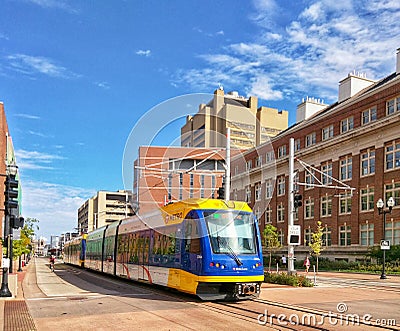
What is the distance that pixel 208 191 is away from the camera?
69.8 ft

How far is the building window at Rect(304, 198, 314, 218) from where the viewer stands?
A: 61.2 meters

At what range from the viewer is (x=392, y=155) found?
47.1 meters

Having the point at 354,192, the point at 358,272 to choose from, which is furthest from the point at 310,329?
the point at 354,192

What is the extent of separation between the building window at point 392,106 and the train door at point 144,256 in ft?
107

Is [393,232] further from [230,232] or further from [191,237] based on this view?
[191,237]

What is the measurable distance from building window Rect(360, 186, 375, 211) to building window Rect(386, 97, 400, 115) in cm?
758

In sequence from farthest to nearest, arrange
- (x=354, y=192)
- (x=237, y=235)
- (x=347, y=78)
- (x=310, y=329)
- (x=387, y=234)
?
(x=347, y=78), (x=354, y=192), (x=387, y=234), (x=237, y=235), (x=310, y=329)

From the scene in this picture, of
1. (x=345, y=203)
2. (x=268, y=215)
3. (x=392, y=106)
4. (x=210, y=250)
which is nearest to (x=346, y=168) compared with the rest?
(x=345, y=203)

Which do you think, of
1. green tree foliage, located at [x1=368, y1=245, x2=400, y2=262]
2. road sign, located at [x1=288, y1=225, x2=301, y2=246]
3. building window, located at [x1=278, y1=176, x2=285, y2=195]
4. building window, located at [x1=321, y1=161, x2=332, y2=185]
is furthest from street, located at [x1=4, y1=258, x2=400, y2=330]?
building window, located at [x1=278, y1=176, x2=285, y2=195]

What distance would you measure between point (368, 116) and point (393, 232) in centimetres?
1207

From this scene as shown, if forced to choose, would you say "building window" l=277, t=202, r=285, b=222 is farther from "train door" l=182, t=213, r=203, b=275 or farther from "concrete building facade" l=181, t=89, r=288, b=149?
"train door" l=182, t=213, r=203, b=275

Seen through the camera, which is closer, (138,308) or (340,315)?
(340,315)

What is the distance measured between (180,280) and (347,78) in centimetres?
4669

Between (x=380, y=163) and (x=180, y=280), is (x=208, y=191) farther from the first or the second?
(x=380, y=163)
